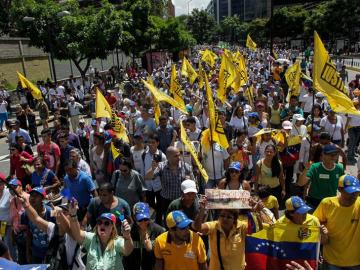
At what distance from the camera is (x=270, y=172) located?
5785 mm

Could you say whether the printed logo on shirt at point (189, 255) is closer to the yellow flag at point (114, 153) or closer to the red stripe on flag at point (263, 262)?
the red stripe on flag at point (263, 262)

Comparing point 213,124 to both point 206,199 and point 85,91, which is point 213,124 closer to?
point 206,199

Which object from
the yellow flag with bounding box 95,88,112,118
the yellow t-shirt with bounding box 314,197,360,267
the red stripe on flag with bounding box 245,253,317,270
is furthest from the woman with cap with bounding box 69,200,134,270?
the yellow flag with bounding box 95,88,112,118

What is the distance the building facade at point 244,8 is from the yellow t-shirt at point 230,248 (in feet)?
437

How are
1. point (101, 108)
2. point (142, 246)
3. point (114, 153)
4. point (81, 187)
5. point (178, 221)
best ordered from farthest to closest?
1. point (101, 108)
2. point (114, 153)
3. point (81, 187)
4. point (142, 246)
5. point (178, 221)

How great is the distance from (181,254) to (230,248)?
1.51 ft

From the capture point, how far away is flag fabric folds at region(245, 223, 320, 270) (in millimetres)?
3676

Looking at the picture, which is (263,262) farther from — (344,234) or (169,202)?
(169,202)

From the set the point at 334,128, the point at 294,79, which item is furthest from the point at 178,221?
the point at 294,79

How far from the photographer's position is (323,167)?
5.08 meters

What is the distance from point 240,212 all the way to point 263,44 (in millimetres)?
79018

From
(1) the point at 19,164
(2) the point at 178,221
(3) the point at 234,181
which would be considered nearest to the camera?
(2) the point at 178,221

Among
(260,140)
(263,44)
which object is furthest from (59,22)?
(263,44)

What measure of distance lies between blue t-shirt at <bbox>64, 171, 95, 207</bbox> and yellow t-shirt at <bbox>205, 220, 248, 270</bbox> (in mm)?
2237
